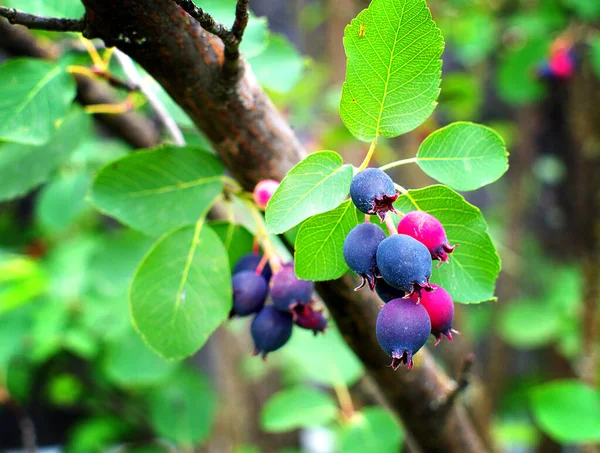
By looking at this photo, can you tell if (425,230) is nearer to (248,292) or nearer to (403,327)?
(403,327)

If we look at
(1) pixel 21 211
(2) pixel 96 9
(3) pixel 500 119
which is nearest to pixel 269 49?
(2) pixel 96 9

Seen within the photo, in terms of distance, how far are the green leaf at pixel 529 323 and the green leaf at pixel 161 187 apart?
6.70ft

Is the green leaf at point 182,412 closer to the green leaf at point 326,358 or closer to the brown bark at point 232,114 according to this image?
the green leaf at point 326,358

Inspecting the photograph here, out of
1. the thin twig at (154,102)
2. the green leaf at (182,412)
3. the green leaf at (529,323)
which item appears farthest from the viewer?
the green leaf at (529,323)

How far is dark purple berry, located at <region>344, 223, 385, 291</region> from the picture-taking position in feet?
1.39

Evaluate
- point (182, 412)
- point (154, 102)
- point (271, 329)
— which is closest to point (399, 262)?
point (271, 329)

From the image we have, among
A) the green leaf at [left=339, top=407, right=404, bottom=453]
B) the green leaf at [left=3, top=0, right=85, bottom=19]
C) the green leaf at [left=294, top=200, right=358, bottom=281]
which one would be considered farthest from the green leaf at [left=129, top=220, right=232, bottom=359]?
the green leaf at [left=339, top=407, right=404, bottom=453]

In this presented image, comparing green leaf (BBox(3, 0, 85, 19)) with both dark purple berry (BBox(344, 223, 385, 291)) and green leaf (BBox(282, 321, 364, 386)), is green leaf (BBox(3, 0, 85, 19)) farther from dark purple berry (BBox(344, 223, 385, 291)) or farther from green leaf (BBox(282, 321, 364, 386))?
green leaf (BBox(282, 321, 364, 386))

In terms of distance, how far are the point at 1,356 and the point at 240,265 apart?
1.05 meters

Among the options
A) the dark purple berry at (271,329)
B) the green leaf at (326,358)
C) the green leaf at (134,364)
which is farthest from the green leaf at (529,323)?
the dark purple berry at (271,329)

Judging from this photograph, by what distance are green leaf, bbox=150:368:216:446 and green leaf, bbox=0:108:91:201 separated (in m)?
1.05

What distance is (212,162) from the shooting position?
2.14ft

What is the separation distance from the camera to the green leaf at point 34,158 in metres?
0.82

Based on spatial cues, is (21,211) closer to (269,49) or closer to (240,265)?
(269,49)
